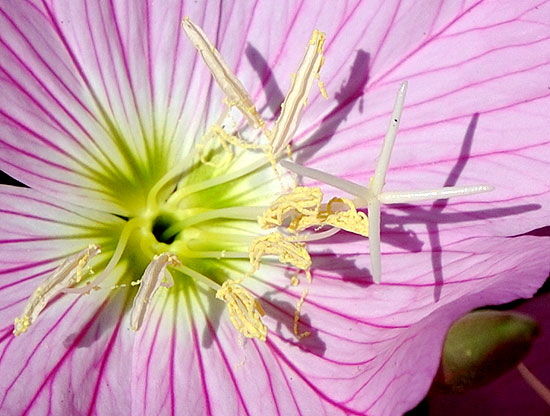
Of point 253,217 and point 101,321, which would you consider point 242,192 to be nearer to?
point 253,217

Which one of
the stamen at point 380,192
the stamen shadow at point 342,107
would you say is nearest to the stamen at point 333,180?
the stamen at point 380,192

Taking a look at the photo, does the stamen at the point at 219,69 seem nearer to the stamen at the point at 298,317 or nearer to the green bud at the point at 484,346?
the stamen at the point at 298,317

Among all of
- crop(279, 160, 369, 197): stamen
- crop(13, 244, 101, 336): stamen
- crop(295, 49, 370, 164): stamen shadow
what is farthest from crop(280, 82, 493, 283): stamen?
crop(13, 244, 101, 336): stamen

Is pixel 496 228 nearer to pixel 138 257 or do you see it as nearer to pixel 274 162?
pixel 274 162

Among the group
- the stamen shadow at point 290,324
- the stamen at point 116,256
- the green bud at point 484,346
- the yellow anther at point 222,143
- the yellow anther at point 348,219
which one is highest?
the yellow anther at point 222,143

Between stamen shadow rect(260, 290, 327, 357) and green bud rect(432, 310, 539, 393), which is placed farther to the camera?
stamen shadow rect(260, 290, 327, 357)

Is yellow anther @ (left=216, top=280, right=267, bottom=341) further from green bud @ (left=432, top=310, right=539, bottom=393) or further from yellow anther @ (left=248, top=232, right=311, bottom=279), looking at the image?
green bud @ (left=432, top=310, right=539, bottom=393)

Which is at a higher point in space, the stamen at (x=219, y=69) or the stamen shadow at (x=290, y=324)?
the stamen at (x=219, y=69)

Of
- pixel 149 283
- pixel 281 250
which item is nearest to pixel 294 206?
pixel 281 250
